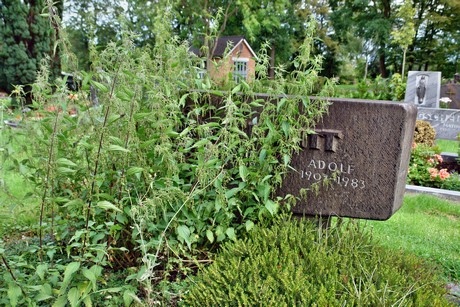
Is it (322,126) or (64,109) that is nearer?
(64,109)

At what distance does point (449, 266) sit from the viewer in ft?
11.8

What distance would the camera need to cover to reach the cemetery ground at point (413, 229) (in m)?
3.38

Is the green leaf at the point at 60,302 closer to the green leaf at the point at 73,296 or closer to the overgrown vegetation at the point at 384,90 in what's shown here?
the green leaf at the point at 73,296

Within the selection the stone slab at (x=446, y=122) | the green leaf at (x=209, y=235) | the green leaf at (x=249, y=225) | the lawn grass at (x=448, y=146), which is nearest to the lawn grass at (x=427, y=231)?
the green leaf at (x=249, y=225)

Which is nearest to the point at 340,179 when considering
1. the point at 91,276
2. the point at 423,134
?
the point at 91,276

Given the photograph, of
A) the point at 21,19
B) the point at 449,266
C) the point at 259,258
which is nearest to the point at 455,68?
the point at 21,19

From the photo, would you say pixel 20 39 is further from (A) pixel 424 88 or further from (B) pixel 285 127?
(B) pixel 285 127

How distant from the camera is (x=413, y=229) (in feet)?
14.7

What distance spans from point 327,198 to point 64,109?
188cm

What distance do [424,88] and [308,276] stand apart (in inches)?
448

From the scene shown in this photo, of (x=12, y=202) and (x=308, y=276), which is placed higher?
(x=12, y=202)

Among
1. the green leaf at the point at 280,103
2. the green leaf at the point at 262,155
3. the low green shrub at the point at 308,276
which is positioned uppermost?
the green leaf at the point at 280,103

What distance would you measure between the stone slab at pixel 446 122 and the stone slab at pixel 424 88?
5.88 ft

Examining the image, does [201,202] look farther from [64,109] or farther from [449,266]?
[449,266]
